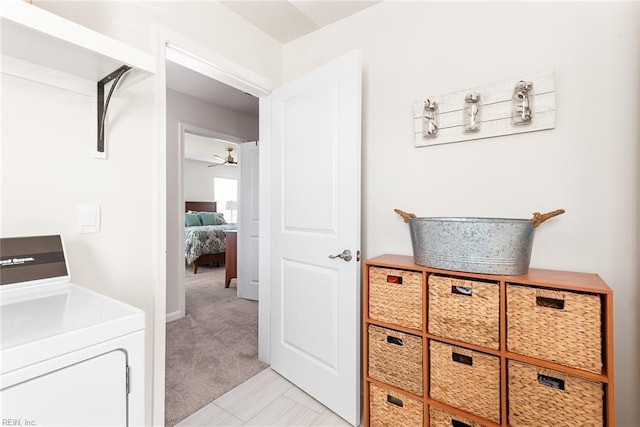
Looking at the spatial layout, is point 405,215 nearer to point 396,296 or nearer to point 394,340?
point 396,296

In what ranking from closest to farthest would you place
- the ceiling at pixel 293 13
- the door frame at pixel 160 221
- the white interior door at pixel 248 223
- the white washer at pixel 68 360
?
the white washer at pixel 68 360 < the door frame at pixel 160 221 < the ceiling at pixel 293 13 < the white interior door at pixel 248 223

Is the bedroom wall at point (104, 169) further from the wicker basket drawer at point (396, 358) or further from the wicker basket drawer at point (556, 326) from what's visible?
the wicker basket drawer at point (556, 326)

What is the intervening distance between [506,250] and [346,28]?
1673mm

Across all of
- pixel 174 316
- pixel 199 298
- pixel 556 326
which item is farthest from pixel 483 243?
pixel 199 298

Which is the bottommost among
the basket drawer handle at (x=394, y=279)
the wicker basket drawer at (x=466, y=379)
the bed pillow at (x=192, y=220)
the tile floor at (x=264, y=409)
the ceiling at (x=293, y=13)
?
the tile floor at (x=264, y=409)

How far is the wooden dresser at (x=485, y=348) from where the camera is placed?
3.46 ft

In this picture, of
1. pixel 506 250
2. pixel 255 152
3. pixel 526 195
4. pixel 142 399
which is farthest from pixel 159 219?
pixel 255 152

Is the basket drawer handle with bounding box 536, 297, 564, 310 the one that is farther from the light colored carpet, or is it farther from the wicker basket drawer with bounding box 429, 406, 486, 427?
the light colored carpet

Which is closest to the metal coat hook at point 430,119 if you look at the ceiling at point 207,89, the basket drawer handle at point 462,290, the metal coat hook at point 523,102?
the metal coat hook at point 523,102

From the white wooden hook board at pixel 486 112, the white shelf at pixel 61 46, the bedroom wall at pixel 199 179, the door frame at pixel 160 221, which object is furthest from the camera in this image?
the bedroom wall at pixel 199 179

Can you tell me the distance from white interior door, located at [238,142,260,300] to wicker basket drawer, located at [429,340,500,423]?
9.32 feet

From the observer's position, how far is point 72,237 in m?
1.25

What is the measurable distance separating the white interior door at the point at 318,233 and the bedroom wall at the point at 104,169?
725 mm

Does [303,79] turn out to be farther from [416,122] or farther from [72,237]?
[72,237]
